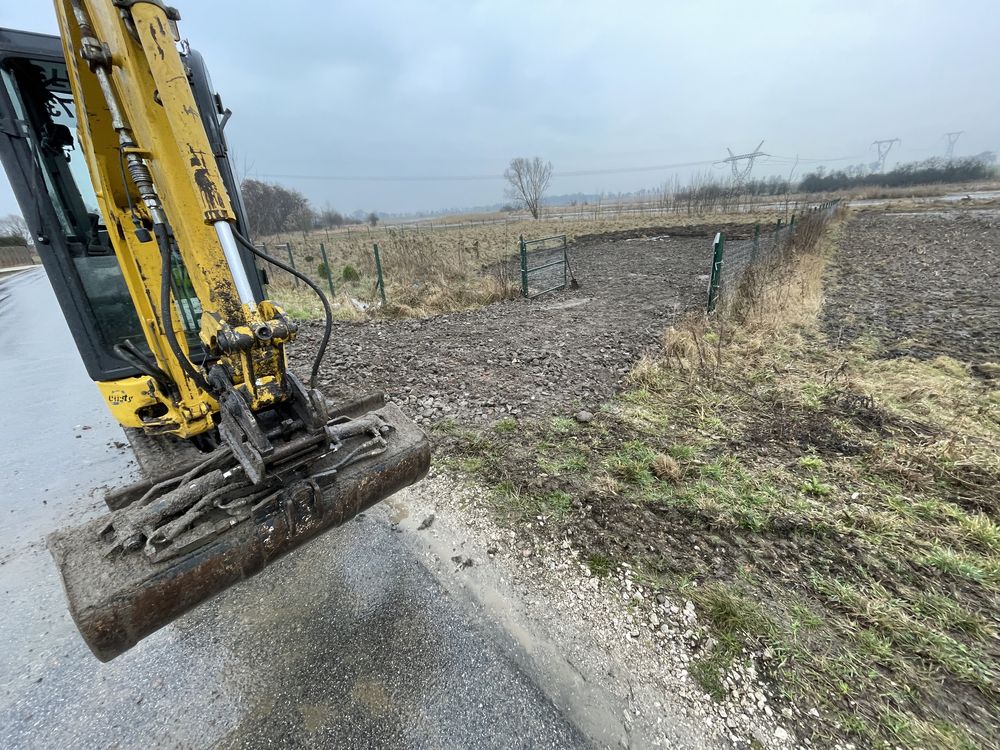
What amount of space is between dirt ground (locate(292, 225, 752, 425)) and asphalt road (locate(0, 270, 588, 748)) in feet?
6.45

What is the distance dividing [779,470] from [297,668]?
3.42 metres

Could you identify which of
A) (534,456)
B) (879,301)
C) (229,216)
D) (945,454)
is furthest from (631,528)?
(879,301)

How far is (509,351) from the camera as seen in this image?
6012 millimetres

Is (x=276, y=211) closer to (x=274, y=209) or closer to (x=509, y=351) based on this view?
(x=274, y=209)

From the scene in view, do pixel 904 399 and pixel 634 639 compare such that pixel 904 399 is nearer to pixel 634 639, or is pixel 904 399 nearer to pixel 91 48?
pixel 634 639

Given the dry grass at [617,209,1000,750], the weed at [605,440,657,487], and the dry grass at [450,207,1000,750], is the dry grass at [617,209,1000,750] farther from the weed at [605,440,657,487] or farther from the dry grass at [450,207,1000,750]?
the weed at [605,440,657,487]

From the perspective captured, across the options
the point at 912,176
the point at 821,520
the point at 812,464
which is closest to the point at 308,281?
the point at 821,520

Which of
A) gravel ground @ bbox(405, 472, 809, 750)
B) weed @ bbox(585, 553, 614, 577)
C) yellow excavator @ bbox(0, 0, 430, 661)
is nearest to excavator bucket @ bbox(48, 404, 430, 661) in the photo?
yellow excavator @ bbox(0, 0, 430, 661)

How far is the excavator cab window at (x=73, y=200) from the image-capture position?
8.46ft

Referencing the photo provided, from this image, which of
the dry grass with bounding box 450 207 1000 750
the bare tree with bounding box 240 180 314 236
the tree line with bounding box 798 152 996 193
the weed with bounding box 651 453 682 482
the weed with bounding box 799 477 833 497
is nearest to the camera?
the dry grass with bounding box 450 207 1000 750

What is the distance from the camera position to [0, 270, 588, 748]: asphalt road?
1762 mm

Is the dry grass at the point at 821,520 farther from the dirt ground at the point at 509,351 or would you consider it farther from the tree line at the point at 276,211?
the tree line at the point at 276,211

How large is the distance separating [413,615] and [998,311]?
381 inches

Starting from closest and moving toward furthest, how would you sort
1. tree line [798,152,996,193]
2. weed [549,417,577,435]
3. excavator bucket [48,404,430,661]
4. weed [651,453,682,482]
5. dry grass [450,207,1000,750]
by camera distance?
excavator bucket [48,404,430,661] → dry grass [450,207,1000,750] → weed [651,453,682,482] → weed [549,417,577,435] → tree line [798,152,996,193]
